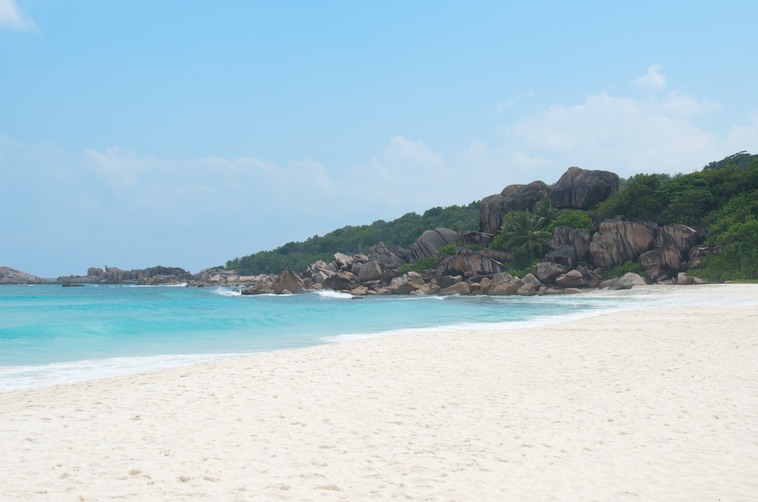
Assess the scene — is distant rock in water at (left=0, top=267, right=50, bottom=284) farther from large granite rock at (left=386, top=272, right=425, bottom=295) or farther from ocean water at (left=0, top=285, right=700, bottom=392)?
ocean water at (left=0, top=285, right=700, bottom=392)

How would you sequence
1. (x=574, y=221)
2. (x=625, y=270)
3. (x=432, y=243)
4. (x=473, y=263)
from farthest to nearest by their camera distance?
(x=432, y=243) → (x=473, y=263) → (x=574, y=221) → (x=625, y=270)

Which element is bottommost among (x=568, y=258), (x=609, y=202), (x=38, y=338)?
(x=38, y=338)

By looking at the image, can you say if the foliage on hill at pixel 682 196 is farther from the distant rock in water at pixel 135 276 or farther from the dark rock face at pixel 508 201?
the distant rock in water at pixel 135 276

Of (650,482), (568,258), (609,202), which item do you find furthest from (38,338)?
(609,202)

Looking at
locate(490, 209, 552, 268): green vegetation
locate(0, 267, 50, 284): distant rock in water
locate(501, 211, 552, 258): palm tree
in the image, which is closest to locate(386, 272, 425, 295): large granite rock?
locate(490, 209, 552, 268): green vegetation

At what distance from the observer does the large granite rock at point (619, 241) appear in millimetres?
49500

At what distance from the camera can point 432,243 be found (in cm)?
7256

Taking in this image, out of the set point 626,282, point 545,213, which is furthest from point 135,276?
point 626,282

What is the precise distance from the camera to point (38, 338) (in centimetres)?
2159

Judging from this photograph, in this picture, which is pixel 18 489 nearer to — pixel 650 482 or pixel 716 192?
pixel 650 482

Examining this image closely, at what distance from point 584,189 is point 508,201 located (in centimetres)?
875

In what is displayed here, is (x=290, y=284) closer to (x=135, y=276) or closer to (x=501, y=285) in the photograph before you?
(x=501, y=285)

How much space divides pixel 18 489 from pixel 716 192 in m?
56.4

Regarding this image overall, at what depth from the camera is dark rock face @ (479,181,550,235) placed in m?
65.0
